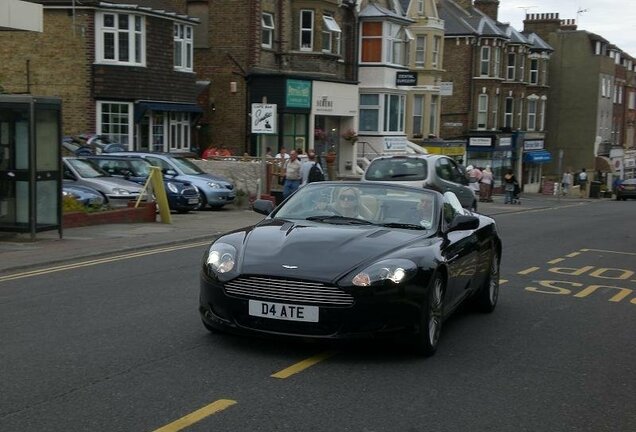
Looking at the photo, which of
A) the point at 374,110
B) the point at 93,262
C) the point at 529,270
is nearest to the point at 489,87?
the point at 374,110

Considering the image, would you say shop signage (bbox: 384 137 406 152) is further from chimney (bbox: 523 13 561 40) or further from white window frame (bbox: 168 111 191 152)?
chimney (bbox: 523 13 561 40)

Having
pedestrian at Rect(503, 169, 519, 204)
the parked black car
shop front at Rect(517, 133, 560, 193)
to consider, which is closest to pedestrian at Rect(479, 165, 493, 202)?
pedestrian at Rect(503, 169, 519, 204)

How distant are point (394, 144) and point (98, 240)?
2996cm

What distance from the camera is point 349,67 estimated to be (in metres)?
42.5

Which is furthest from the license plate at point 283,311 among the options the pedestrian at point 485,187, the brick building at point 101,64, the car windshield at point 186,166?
the pedestrian at point 485,187

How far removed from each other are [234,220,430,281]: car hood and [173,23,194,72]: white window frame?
90.0 ft

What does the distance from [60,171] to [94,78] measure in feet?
54.0

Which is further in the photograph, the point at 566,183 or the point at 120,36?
the point at 566,183

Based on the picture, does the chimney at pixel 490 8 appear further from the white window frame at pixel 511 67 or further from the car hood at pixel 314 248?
the car hood at pixel 314 248

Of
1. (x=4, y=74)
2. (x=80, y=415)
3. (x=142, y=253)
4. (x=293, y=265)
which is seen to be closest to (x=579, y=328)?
(x=293, y=265)

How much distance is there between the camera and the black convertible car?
21.3 ft

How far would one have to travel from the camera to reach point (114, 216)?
18281mm

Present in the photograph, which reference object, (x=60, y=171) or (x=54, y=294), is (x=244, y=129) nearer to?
(x=60, y=171)

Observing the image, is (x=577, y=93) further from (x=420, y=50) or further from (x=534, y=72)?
(x=420, y=50)
